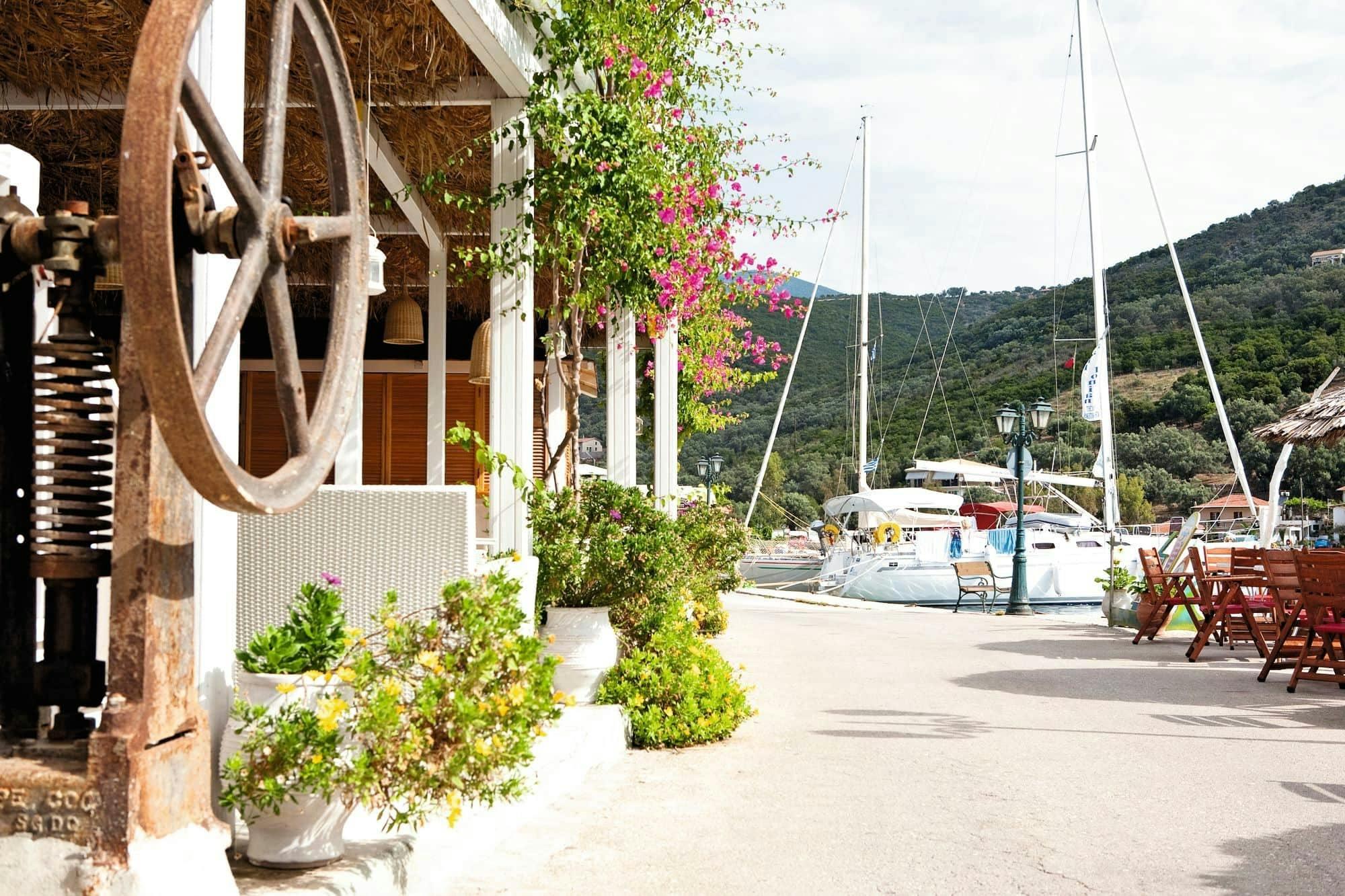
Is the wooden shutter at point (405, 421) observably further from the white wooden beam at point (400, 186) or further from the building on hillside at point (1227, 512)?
the building on hillside at point (1227, 512)

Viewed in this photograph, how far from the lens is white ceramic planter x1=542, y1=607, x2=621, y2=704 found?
616cm

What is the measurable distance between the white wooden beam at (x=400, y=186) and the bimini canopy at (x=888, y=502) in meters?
22.6

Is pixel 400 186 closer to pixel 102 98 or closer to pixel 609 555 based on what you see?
pixel 102 98

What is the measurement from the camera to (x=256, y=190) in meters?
2.37

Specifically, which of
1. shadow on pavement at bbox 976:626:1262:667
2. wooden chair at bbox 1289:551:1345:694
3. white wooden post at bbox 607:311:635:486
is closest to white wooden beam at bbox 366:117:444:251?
white wooden post at bbox 607:311:635:486

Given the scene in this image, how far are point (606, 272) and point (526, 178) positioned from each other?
87 centimetres

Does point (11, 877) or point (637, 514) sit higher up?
point (637, 514)

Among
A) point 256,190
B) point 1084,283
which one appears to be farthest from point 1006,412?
point 1084,283

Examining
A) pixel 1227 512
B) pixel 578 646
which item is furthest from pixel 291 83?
pixel 1227 512

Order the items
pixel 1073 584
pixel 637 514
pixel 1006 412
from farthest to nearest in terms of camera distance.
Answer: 1. pixel 1073 584
2. pixel 1006 412
3. pixel 637 514

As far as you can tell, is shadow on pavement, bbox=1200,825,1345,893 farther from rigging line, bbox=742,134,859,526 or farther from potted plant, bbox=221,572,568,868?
rigging line, bbox=742,134,859,526

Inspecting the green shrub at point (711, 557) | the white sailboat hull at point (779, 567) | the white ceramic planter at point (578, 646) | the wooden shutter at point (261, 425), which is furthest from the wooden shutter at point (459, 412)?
the white sailboat hull at point (779, 567)

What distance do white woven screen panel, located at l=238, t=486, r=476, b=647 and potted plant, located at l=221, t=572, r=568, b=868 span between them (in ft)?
2.81

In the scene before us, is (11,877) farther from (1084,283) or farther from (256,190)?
(1084,283)
